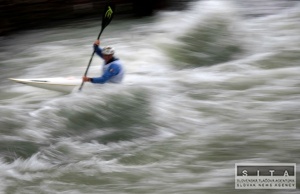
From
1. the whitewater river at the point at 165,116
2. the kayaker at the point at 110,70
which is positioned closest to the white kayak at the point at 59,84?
the whitewater river at the point at 165,116

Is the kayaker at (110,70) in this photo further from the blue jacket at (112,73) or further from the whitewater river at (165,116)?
the whitewater river at (165,116)

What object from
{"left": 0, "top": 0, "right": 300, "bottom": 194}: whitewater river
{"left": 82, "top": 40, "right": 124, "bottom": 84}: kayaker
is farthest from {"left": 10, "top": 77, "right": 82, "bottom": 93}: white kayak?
{"left": 82, "top": 40, "right": 124, "bottom": 84}: kayaker

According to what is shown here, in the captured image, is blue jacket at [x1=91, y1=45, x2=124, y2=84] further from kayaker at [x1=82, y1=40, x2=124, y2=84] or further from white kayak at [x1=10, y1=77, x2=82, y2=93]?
white kayak at [x1=10, y1=77, x2=82, y2=93]

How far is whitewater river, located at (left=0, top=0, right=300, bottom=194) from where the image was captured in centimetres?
420

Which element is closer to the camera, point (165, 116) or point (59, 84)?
point (165, 116)

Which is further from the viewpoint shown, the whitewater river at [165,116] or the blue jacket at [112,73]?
the blue jacket at [112,73]

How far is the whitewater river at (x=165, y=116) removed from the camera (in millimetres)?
4203

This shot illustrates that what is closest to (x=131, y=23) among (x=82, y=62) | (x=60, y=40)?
(x=60, y=40)

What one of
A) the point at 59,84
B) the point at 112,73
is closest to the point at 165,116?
the point at 112,73

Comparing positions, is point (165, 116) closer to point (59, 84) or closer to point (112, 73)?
point (112, 73)

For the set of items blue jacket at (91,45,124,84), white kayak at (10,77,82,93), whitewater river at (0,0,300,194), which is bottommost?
whitewater river at (0,0,300,194)

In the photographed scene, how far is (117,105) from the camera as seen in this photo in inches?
196

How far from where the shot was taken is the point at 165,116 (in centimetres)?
512

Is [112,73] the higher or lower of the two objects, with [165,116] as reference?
higher
